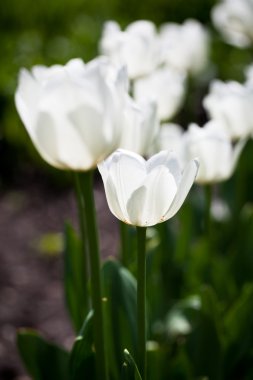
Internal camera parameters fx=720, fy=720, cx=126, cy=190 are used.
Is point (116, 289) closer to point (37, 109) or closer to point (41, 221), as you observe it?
point (37, 109)

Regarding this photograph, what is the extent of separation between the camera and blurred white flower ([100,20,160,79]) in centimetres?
161

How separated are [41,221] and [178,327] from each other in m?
1.59

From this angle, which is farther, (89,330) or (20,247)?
(20,247)

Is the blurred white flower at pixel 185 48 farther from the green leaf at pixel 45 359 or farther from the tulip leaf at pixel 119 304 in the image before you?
the green leaf at pixel 45 359

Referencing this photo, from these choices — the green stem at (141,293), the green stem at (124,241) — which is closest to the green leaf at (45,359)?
the green stem at (124,241)

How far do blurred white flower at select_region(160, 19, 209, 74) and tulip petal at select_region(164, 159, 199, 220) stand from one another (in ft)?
3.15

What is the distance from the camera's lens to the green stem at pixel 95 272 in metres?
1.08

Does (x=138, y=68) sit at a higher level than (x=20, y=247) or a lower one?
higher

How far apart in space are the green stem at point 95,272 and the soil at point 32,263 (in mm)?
1182

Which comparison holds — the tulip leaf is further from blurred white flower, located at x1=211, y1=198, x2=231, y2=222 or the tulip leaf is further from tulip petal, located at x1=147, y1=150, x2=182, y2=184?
blurred white flower, located at x1=211, y1=198, x2=231, y2=222

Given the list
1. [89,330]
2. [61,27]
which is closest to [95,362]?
[89,330]

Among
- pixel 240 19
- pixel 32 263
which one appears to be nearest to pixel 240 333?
pixel 240 19

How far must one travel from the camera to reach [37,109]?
1.03 metres

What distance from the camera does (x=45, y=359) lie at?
1.49m
